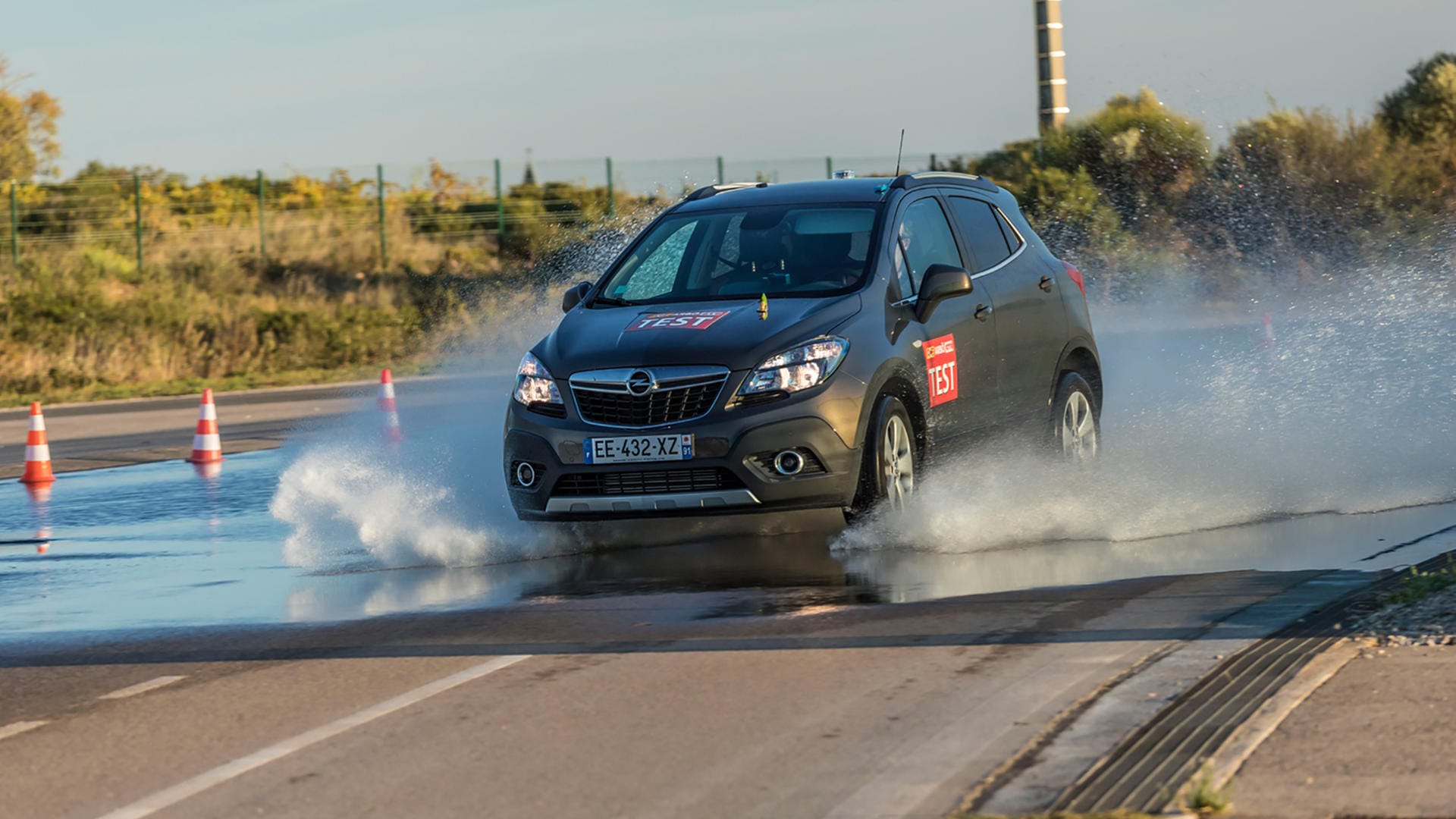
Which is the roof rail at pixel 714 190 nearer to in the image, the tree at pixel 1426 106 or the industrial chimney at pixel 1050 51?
the industrial chimney at pixel 1050 51

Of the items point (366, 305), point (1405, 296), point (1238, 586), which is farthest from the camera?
point (366, 305)

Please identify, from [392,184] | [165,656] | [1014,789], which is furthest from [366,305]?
[1014,789]

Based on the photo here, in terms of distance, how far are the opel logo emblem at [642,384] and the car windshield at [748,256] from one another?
100cm

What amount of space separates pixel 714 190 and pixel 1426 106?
33.3 meters

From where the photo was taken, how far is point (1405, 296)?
2164 cm

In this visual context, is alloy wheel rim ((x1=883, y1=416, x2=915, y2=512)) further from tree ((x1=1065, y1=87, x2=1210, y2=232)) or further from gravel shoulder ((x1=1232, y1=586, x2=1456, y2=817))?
tree ((x1=1065, y1=87, x2=1210, y2=232))

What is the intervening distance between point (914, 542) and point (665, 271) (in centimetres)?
217

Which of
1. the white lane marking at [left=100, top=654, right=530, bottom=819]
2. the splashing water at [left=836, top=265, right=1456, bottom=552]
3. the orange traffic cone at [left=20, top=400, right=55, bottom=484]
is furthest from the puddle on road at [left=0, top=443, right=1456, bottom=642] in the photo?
the orange traffic cone at [left=20, top=400, right=55, bottom=484]

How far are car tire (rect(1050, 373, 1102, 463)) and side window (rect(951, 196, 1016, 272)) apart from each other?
0.86 meters

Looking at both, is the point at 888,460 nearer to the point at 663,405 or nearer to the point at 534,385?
the point at 663,405

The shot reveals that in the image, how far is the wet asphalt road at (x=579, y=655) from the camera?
550 centimetres

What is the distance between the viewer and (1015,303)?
11.2m

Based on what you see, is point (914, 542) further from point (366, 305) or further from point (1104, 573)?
point (366, 305)

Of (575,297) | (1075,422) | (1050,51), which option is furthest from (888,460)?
(1050,51)
